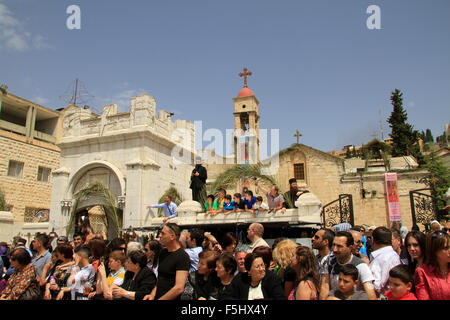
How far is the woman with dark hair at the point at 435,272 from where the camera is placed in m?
3.22

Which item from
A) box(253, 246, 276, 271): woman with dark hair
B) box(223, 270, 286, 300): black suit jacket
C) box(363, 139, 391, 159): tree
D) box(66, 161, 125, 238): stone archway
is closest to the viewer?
box(223, 270, 286, 300): black suit jacket

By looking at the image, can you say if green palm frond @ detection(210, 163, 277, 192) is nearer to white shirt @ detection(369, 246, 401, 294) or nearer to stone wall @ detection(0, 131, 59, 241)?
white shirt @ detection(369, 246, 401, 294)

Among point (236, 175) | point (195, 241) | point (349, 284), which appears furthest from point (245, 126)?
point (349, 284)

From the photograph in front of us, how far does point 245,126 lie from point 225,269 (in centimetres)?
2318

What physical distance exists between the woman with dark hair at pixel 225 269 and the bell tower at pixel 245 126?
69.0 feet

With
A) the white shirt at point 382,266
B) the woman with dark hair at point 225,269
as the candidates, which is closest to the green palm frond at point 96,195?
the woman with dark hair at point 225,269

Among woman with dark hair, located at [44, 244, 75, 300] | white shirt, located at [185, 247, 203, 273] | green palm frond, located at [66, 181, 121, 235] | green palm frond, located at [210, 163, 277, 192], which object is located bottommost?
woman with dark hair, located at [44, 244, 75, 300]

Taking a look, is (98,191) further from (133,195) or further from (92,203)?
(133,195)

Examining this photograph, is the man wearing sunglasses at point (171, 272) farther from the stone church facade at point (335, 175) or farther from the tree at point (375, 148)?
the tree at point (375, 148)


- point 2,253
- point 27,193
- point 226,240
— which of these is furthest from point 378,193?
point 27,193

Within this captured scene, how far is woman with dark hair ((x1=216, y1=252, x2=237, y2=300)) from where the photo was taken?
3843 millimetres

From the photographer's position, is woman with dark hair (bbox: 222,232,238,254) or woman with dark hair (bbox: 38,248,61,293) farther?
woman with dark hair (bbox: 38,248,61,293)

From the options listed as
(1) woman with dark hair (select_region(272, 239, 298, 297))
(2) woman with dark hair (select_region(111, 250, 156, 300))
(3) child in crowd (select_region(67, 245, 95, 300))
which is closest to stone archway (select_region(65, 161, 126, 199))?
(3) child in crowd (select_region(67, 245, 95, 300))

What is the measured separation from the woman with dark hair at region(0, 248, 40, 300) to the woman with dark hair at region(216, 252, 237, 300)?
9.43 feet
